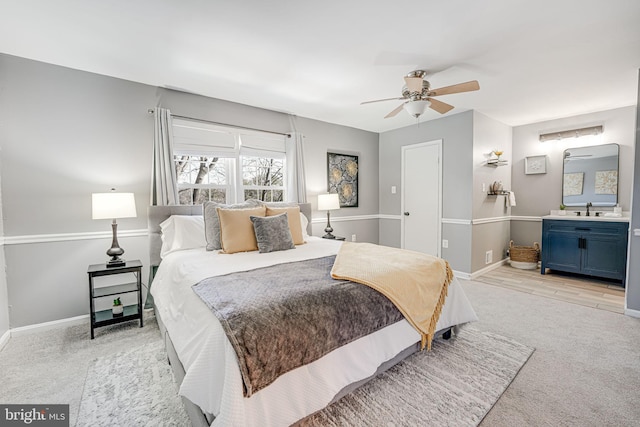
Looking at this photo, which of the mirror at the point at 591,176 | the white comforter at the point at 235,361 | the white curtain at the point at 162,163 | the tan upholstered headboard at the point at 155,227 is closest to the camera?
the white comforter at the point at 235,361

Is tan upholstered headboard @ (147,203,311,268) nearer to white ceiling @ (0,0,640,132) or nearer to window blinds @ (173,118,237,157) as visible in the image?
window blinds @ (173,118,237,157)

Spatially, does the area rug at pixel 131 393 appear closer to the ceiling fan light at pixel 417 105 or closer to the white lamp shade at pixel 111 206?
the white lamp shade at pixel 111 206

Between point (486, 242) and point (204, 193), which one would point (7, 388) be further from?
point (486, 242)

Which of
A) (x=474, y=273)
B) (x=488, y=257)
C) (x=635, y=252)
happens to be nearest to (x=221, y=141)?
(x=474, y=273)

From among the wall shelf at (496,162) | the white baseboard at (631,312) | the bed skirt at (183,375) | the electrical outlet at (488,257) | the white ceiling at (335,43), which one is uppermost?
the white ceiling at (335,43)

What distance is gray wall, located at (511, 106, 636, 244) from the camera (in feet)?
13.0

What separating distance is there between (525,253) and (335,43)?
4.66 meters

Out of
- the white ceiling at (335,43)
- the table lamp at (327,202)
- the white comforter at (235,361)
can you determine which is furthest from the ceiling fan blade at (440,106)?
the table lamp at (327,202)

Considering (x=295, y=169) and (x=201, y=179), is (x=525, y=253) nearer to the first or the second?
(x=295, y=169)

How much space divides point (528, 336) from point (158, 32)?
4.04 meters

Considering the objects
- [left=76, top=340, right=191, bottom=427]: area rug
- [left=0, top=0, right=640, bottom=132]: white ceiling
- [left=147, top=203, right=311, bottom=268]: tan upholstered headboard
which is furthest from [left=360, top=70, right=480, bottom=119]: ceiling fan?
[left=76, top=340, right=191, bottom=427]: area rug

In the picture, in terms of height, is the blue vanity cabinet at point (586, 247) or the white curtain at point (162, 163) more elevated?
the white curtain at point (162, 163)

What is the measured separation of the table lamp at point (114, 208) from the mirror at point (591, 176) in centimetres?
621

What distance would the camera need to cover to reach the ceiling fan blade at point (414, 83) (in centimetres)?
250
